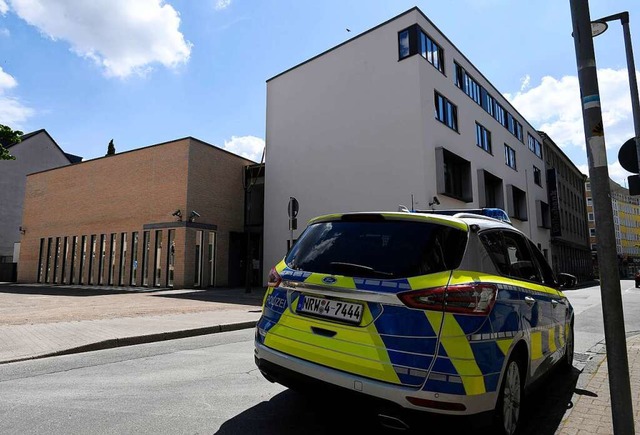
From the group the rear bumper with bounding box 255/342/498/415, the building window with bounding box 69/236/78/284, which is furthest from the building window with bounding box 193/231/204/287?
the rear bumper with bounding box 255/342/498/415

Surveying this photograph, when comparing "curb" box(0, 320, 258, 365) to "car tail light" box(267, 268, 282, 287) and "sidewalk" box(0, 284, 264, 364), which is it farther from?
"car tail light" box(267, 268, 282, 287)

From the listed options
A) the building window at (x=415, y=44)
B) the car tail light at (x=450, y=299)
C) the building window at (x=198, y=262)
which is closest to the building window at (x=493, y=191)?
the building window at (x=415, y=44)

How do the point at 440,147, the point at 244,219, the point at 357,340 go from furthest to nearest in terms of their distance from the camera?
1. the point at 244,219
2. the point at 440,147
3. the point at 357,340

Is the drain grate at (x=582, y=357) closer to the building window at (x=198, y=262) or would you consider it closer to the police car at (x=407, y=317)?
the police car at (x=407, y=317)

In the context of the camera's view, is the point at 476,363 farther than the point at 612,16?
No

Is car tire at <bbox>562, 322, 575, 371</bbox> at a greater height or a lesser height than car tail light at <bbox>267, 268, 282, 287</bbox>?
lesser

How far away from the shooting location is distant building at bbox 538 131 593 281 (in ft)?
147

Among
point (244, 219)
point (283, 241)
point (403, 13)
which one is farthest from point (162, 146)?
point (403, 13)

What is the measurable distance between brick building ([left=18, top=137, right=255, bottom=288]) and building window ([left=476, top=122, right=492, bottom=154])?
1573cm

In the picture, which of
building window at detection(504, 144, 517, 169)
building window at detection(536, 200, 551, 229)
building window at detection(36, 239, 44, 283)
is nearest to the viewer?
building window at detection(36, 239, 44, 283)

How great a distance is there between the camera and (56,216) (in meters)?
29.6

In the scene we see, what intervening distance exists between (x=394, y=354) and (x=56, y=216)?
108 ft

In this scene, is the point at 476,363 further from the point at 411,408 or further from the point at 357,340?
the point at 357,340

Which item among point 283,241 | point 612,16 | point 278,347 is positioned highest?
point 612,16
